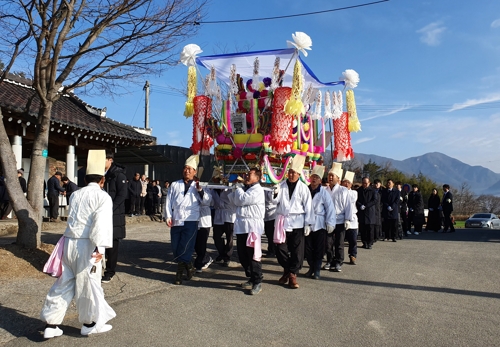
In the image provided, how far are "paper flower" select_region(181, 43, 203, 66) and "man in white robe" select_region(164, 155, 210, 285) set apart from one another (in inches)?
118

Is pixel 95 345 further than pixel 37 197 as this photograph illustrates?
No

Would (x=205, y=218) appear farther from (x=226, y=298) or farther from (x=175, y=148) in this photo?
(x=175, y=148)

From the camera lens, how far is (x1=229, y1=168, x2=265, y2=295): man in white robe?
5.86 m

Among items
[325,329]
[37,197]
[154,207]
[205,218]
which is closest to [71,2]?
[37,197]

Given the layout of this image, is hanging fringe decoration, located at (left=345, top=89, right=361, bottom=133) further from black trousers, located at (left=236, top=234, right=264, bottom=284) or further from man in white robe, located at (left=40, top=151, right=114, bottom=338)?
man in white robe, located at (left=40, top=151, right=114, bottom=338)

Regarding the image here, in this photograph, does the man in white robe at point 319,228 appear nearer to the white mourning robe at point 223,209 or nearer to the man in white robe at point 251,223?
the man in white robe at point 251,223

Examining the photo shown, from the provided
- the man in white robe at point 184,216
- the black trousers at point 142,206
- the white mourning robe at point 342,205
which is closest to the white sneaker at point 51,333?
the man in white robe at point 184,216

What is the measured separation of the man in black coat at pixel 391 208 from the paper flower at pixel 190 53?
6.90 meters

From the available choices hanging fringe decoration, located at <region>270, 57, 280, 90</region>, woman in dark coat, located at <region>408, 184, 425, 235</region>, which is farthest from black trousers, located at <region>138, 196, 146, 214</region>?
woman in dark coat, located at <region>408, 184, 425, 235</region>

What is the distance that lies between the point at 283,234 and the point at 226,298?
1.27 m

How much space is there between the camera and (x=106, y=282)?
6098 millimetres

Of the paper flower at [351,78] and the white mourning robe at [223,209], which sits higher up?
the paper flower at [351,78]

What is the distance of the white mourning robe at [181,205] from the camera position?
21.3ft

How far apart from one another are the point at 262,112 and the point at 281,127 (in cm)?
78
